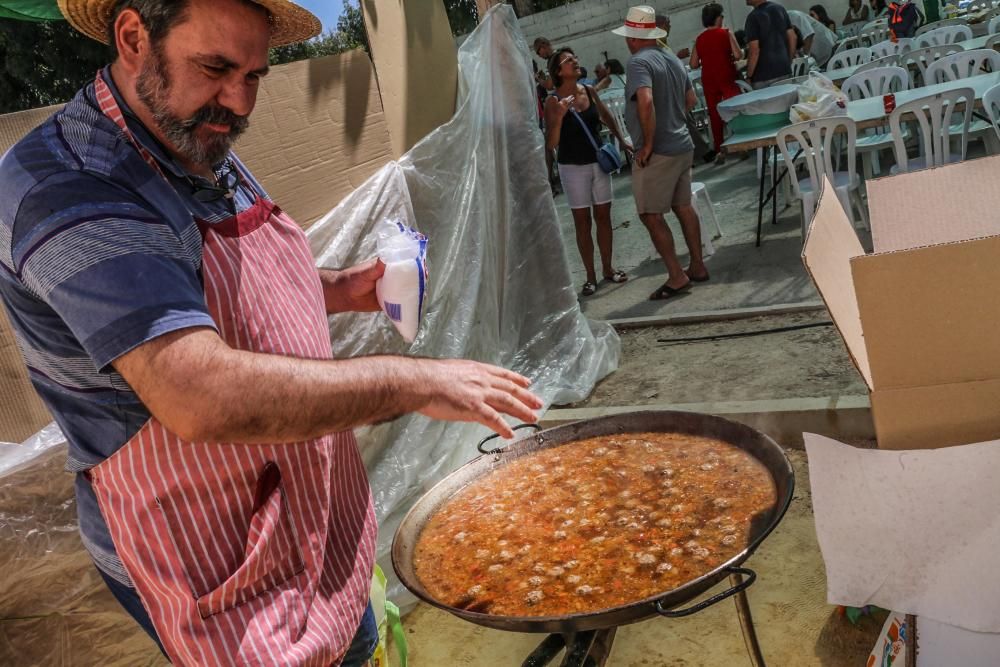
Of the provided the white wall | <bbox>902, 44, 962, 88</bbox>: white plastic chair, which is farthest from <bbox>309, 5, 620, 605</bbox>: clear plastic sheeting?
the white wall

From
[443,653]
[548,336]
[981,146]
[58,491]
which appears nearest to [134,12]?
[58,491]

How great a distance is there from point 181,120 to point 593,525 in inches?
53.2

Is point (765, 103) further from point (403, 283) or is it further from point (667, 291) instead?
point (403, 283)

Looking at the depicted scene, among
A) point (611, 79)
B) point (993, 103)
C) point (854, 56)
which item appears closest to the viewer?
point (993, 103)

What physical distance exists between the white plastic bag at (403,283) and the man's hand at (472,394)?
0.55m

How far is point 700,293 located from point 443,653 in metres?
4.17

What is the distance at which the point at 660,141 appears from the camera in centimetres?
659

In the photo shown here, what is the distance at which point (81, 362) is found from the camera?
146cm

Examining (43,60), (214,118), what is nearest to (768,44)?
(214,118)

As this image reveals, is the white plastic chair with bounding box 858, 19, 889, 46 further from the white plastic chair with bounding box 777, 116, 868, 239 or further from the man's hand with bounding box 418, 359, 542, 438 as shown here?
the man's hand with bounding box 418, 359, 542, 438

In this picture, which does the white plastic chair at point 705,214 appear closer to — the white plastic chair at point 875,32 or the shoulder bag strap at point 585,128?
the shoulder bag strap at point 585,128

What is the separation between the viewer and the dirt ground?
180 inches

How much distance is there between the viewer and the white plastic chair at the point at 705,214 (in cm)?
762

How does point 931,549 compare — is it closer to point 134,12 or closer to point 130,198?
A: point 130,198
